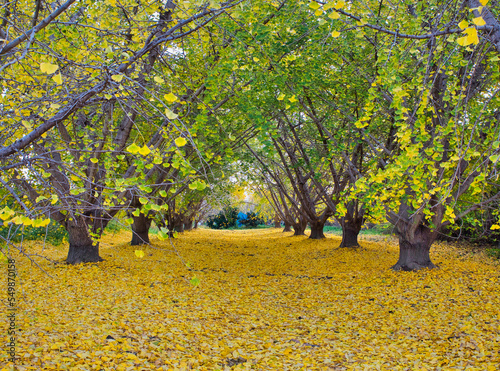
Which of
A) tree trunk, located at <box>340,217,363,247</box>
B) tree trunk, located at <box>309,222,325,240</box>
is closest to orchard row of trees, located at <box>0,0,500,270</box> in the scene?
tree trunk, located at <box>340,217,363,247</box>

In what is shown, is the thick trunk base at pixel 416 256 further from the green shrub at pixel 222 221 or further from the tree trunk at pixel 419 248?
the green shrub at pixel 222 221

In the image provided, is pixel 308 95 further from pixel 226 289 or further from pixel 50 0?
pixel 50 0

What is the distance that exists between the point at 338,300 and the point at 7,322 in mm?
4604

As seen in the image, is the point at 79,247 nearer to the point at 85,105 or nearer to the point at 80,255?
the point at 80,255

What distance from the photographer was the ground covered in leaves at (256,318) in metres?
3.28

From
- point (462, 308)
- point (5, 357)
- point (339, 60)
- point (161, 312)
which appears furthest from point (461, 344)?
point (339, 60)

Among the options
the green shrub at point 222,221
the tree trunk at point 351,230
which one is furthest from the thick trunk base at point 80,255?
the green shrub at point 222,221

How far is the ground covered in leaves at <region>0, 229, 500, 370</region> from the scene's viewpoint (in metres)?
3.28

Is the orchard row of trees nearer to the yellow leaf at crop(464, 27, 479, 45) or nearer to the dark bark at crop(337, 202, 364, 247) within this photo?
the yellow leaf at crop(464, 27, 479, 45)

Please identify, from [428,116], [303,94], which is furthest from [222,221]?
[428,116]

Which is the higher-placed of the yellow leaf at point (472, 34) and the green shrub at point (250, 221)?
the yellow leaf at point (472, 34)

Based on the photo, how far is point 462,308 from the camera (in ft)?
15.5

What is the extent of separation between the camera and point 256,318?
15.4 ft

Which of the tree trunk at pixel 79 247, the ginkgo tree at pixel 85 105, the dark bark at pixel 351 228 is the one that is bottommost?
the tree trunk at pixel 79 247
